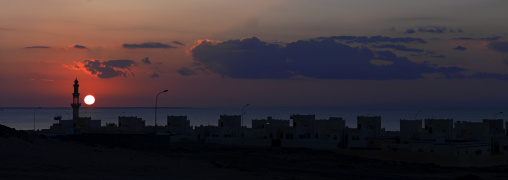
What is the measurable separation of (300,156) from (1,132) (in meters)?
42.3

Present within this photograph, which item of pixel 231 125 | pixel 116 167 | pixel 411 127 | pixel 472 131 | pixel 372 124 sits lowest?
pixel 116 167

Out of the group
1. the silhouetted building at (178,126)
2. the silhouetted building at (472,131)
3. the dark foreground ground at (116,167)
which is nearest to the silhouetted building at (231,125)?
the silhouetted building at (178,126)

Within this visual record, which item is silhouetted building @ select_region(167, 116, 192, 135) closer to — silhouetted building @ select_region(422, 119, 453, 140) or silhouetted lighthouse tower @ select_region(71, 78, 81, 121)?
silhouetted lighthouse tower @ select_region(71, 78, 81, 121)

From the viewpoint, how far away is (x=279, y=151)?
84.4 metres

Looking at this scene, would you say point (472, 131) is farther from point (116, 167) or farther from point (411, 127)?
point (116, 167)

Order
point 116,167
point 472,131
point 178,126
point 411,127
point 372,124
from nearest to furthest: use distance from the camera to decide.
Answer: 1. point 116,167
2. point 472,131
3. point 411,127
4. point 372,124
5. point 178,126

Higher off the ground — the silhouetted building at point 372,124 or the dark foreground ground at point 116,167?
the silhouetted building at point 372,124

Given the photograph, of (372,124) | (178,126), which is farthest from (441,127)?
(178,126)

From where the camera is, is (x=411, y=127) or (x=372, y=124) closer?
(x=411, y=127)

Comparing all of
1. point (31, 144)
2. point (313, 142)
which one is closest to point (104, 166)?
point (31, 144)

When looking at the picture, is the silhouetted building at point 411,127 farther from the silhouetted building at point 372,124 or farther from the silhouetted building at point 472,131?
the silhouetted building at point 472,131

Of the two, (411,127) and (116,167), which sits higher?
(411,127)

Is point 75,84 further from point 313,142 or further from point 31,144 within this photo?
point 31,144

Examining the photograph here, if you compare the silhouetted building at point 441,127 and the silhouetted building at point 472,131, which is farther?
the silhouetted building at point 472,131
